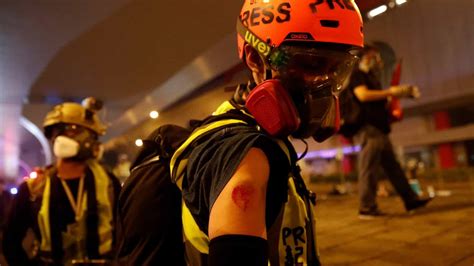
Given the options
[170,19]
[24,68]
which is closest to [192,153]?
[170,19]

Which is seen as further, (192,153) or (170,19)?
(170,19)

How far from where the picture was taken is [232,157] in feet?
2.46

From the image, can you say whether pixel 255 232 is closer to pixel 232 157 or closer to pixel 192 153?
pixel 232 157

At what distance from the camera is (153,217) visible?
100 centimetres

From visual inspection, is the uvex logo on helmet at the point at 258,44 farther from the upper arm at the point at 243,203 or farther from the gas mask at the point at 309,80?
the upper arm at the point at 243,203

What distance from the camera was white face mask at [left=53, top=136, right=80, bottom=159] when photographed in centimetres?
243

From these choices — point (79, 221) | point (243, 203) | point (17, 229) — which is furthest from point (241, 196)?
point (17, 229)

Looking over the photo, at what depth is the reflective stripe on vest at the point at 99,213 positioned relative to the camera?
227 cm

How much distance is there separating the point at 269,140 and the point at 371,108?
3073mm

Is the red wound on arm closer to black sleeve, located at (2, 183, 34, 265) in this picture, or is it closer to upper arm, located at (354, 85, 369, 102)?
black sleeve, located at (2, 183, 34, 265)

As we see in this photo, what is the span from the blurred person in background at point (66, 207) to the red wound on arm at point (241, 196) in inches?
71.8

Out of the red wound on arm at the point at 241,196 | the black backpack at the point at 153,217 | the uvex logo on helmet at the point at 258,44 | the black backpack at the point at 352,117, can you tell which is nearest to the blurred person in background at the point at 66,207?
the black backpack at the point at 153,217

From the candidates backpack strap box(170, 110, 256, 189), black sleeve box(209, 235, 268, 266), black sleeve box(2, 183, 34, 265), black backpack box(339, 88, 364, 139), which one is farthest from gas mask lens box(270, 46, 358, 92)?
black backpack box(339, 88, 364, 139)

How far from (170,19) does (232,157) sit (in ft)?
10.1
